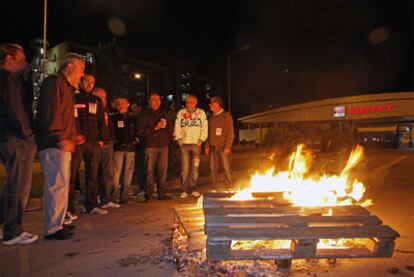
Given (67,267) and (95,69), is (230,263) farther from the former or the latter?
(95,69)

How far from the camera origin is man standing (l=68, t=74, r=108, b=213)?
18.5 ft

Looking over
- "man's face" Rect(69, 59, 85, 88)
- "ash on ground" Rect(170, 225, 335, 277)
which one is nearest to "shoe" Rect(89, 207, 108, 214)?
"man's face" Rect(69, 59, 85, 88)

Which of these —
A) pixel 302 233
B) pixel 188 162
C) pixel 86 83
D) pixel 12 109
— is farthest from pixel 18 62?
pixel 188 162

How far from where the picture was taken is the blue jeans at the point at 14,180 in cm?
425

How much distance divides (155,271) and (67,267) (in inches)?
35.6

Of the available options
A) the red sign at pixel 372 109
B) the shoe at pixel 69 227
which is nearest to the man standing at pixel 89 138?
the shoe at pixel 69 227

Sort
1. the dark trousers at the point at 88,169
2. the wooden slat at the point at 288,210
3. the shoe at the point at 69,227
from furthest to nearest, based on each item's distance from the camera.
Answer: the dark trousers at the point at 88,169 → the shoe at the point at 69,227 → the wooden slat at the point at 288,210

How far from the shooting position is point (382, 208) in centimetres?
655

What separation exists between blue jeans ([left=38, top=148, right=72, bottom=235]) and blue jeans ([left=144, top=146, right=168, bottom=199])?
277 centimetres

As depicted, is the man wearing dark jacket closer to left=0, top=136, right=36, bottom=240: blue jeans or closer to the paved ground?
the paved ground

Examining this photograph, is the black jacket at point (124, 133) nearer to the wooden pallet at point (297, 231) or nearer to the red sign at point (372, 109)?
A: the wooden pallet at point (297, 231)

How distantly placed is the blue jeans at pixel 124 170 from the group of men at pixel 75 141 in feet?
0.06

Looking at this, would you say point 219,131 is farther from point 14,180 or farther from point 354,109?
point 354,109

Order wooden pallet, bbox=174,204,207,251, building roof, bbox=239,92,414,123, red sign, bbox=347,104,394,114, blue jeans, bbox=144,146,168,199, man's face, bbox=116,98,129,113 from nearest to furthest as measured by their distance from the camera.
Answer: wooden pallet, bbox=174,204,207,251 → blue jeans, bbox=144,146,168,199 → man's face, bbox=116,98,129,113 → building roof, bbox=239,92,414,123 → red sign, bbox=347,104,394,114
